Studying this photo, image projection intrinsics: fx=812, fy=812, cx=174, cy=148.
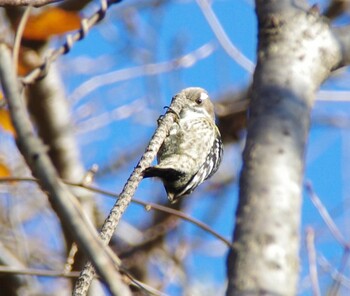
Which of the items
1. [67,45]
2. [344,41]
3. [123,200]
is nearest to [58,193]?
[123,200]

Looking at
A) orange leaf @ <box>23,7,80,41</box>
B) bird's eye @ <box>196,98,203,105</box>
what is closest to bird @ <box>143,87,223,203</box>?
bird's eye @ <box>196,98,203,105</box>

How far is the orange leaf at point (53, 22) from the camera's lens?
411 centimetres

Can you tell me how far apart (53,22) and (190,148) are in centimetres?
154

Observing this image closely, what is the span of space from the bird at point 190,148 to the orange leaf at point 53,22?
4.07ft

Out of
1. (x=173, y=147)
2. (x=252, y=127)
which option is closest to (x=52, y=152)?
(x=173, y=147)

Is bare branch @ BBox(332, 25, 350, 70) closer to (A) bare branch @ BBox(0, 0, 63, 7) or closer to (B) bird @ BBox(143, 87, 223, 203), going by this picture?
(B) bird @ BBox(143, 87, 223, 203)

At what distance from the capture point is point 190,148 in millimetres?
2893

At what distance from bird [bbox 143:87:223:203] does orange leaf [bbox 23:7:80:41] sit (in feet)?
4.07

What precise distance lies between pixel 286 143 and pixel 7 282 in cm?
289

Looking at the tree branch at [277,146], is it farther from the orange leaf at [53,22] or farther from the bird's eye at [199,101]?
the orange leaf at [53,22]

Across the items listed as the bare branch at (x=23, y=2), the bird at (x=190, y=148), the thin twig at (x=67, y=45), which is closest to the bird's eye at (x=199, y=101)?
the bird at (x=190, y=148)

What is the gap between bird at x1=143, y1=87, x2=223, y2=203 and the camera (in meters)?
2.68

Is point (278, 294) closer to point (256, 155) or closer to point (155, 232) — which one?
point (256, 155)

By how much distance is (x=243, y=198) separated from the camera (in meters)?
1.51
